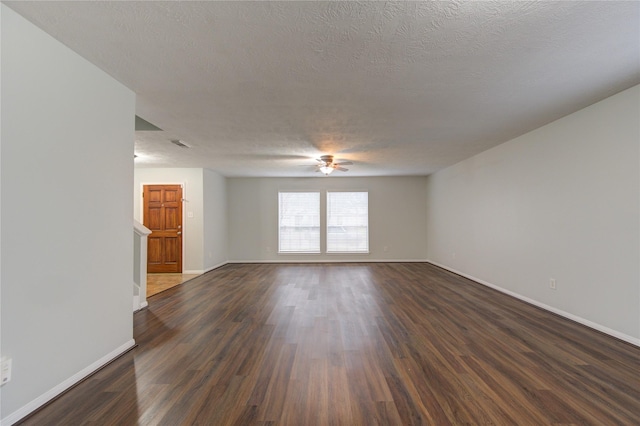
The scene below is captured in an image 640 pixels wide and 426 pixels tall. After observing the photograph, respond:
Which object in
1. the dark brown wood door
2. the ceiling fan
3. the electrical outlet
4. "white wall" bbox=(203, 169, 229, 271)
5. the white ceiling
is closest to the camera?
the electrical outlet

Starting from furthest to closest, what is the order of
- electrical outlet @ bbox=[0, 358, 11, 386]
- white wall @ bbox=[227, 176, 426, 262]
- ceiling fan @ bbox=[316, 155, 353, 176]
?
1. white wall @ bbox=[227, 176, 426, 262]
2. ceiling fan @ bbox=[316, 155, 353, 176]
3. electrical outlet @ bbox=[0, 358, 11, 386]

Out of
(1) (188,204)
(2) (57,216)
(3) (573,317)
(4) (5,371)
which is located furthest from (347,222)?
(4) (5,371)

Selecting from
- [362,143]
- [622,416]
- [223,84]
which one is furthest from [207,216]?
[622,416]

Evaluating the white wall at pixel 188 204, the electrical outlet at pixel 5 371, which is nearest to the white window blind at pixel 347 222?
the white wall at pixel 188 204

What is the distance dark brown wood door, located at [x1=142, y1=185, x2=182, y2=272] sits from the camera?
646 cm

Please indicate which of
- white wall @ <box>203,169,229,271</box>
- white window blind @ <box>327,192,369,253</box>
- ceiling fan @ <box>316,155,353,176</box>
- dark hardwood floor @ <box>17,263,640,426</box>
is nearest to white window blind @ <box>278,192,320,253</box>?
white window blind @ <box>327,192,369,253</box>

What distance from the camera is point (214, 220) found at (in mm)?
7070

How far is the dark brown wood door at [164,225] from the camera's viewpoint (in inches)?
254

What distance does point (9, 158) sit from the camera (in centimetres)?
164

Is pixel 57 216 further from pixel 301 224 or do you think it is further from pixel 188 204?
pixel 301 224

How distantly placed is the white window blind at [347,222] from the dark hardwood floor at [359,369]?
395cm

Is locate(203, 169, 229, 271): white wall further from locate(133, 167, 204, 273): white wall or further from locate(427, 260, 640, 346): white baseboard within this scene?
locate(427, 260, 640, 346): white baseboard

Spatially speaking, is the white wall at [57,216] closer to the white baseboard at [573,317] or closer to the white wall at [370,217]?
the white baseboard at [573,317]

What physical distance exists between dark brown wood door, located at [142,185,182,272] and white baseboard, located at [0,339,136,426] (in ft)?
13.8
